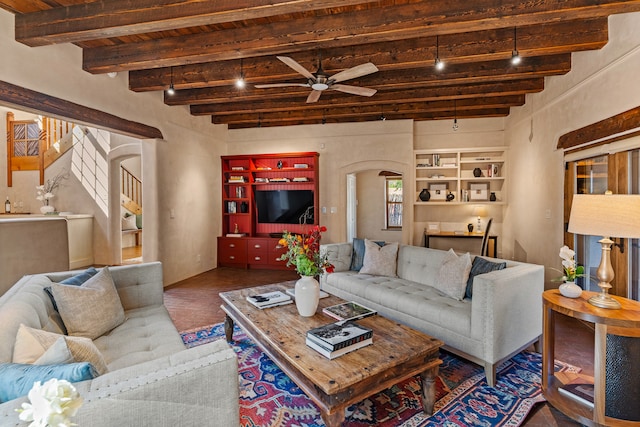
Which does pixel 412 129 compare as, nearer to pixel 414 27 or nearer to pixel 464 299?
pixel 414 27

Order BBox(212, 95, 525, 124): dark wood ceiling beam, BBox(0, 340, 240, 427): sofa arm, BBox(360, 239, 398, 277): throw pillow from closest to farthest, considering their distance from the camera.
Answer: BBox(0, 340, 240, 427): sofa arm
BBox(360, 239, 398, 277): throw pillow
BBox(212, 95, 525, 124): dark wood ceiling beam

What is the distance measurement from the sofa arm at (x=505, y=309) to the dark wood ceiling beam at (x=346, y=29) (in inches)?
85.5

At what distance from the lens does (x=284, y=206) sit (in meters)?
6.52

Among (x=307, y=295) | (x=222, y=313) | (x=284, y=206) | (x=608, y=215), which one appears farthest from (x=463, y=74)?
(x=222, y=313)

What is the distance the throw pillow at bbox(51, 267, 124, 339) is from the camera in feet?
6.70

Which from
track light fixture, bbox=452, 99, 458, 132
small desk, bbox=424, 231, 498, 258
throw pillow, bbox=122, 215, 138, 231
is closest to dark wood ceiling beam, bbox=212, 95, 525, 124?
track light fixture, bbox=452, 99, 458, 132

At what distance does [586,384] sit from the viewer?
7.51ft

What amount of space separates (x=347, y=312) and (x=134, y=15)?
3158mm

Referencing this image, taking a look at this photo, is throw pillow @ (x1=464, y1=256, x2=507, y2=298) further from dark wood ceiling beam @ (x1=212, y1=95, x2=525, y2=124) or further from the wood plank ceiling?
dark wood ceiling beam @ (x1=212, y1=95, x2=525, y2=124)

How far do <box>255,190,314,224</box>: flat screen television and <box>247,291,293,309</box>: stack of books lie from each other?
3.47m

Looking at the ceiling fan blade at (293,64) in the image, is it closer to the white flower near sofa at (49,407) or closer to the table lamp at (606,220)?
the table lamp at (606,220)

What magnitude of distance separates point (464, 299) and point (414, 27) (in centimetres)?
257

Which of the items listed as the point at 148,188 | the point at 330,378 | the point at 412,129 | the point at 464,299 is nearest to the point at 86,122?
the point at 148,188

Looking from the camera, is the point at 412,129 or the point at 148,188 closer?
the point at 148,188
